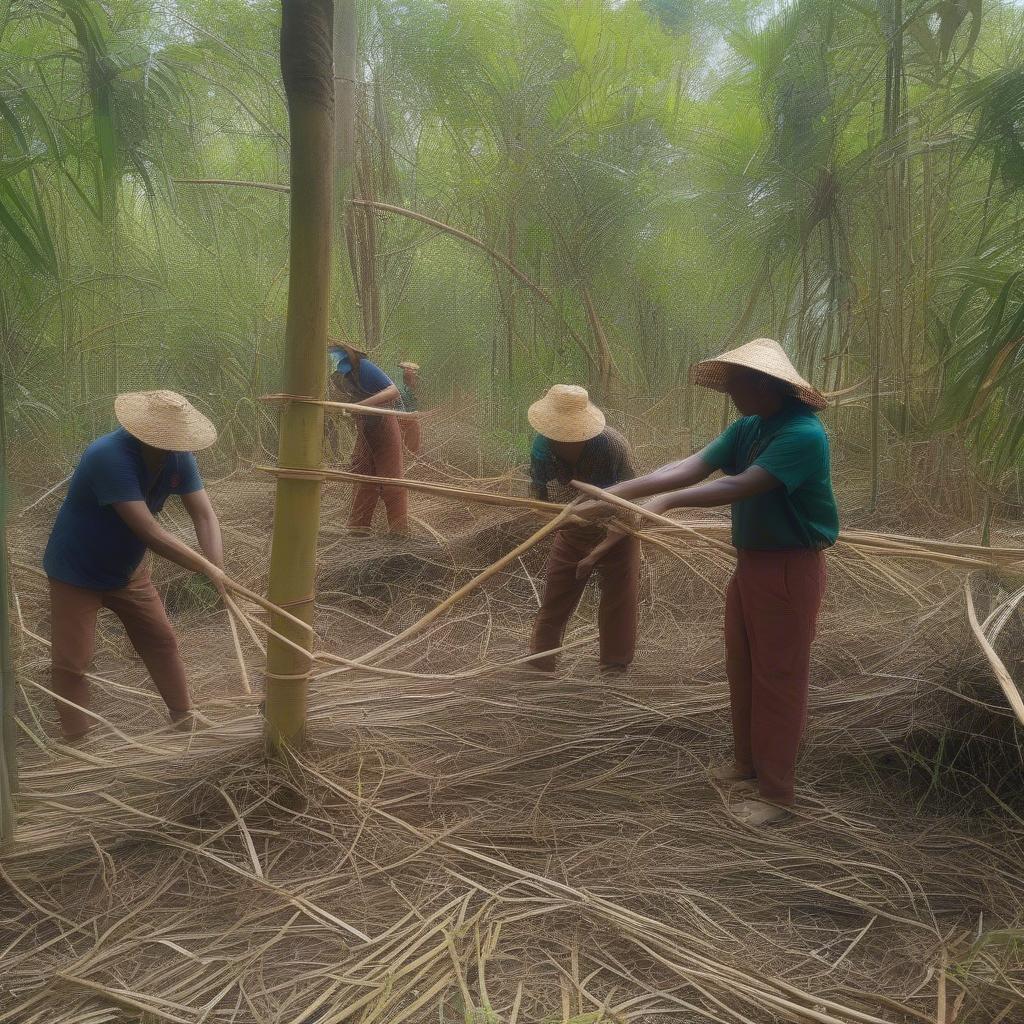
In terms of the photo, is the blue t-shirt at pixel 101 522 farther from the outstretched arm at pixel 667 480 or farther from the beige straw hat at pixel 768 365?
the beige straw hat at pixel 768 365

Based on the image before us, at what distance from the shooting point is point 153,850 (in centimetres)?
234

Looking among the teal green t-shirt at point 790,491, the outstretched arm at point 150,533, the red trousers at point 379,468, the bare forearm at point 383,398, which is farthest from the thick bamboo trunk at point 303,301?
the red trousers at point 379,468

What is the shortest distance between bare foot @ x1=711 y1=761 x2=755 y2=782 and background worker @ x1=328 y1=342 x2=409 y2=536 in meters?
2.99

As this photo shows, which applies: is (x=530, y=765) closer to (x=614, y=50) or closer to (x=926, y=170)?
(x=926, y=170)

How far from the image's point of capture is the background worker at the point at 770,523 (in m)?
2.46

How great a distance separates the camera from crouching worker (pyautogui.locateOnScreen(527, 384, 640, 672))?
337 centimetres

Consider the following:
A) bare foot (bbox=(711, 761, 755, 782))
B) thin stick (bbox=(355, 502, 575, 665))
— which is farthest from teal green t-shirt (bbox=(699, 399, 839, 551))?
bare foot (bbox=(711, 761, 755, 782))

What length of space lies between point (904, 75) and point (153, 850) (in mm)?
5743

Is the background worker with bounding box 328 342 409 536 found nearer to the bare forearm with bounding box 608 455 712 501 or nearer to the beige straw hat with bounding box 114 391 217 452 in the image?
the beige straw hat with bounding box 114 391 217 452

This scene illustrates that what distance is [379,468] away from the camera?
5.76 meters

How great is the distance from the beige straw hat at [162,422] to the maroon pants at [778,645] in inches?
68.8

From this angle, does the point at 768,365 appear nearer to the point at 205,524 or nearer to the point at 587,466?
the point at 587,466

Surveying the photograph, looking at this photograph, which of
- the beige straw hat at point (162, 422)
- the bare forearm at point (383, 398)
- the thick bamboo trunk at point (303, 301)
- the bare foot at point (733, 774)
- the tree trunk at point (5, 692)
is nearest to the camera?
the tree trunk at point (5, 692)

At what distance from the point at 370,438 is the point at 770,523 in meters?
3.60
